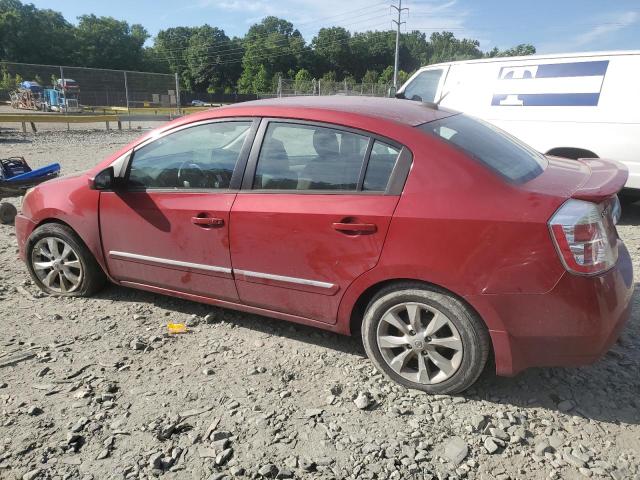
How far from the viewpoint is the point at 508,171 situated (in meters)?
2.72

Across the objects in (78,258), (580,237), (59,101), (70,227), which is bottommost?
(59,101)

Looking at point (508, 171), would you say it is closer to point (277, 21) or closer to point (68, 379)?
point (68, 379)

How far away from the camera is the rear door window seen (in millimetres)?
8129

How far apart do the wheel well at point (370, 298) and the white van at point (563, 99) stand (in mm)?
3880

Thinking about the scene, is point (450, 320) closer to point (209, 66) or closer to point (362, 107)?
point (362, 107)

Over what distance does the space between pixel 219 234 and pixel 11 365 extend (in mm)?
1581

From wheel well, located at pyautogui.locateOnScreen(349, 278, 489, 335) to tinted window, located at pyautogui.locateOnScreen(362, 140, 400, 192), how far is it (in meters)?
0.53

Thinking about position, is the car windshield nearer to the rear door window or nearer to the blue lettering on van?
the blue lettering on van

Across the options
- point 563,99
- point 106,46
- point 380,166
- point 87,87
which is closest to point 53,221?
point 380,166

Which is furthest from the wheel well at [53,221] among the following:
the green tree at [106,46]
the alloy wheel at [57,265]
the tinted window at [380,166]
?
the green tree at [106,46]

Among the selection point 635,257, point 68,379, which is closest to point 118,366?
point 68,379

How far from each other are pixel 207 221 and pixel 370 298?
3.85ft

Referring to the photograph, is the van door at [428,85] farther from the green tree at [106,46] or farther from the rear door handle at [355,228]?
the green tree at [106,46]

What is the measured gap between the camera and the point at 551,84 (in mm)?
6691
